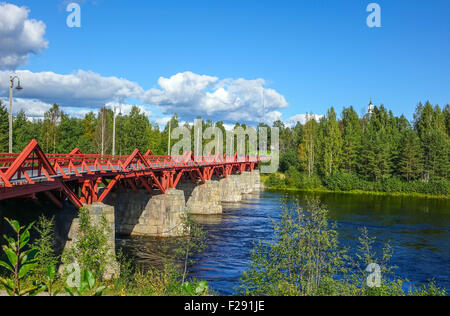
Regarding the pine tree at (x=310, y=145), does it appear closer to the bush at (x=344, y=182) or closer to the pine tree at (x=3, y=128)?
the bush at (x=344, y=182)

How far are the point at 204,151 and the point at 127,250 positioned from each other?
101 m

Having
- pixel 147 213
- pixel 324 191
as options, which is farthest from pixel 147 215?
pixel 324 191

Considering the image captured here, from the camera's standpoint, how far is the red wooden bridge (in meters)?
18.4

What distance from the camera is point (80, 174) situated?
25.0 meters

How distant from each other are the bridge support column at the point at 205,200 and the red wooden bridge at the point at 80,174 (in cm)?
140

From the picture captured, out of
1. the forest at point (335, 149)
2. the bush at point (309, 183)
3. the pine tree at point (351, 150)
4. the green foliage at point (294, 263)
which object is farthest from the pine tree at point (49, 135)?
the green foliage at point (294, 263)

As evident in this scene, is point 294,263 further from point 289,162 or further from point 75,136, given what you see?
point 289,162

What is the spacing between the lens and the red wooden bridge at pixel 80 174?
725 inches

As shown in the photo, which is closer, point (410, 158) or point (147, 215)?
point (147, 215)

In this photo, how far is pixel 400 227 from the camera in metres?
47.1

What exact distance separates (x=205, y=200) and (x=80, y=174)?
31.5m

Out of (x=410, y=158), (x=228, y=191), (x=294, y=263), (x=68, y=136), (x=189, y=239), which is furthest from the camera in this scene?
(x=410, y=158)

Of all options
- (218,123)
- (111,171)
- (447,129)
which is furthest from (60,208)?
(218,123)
